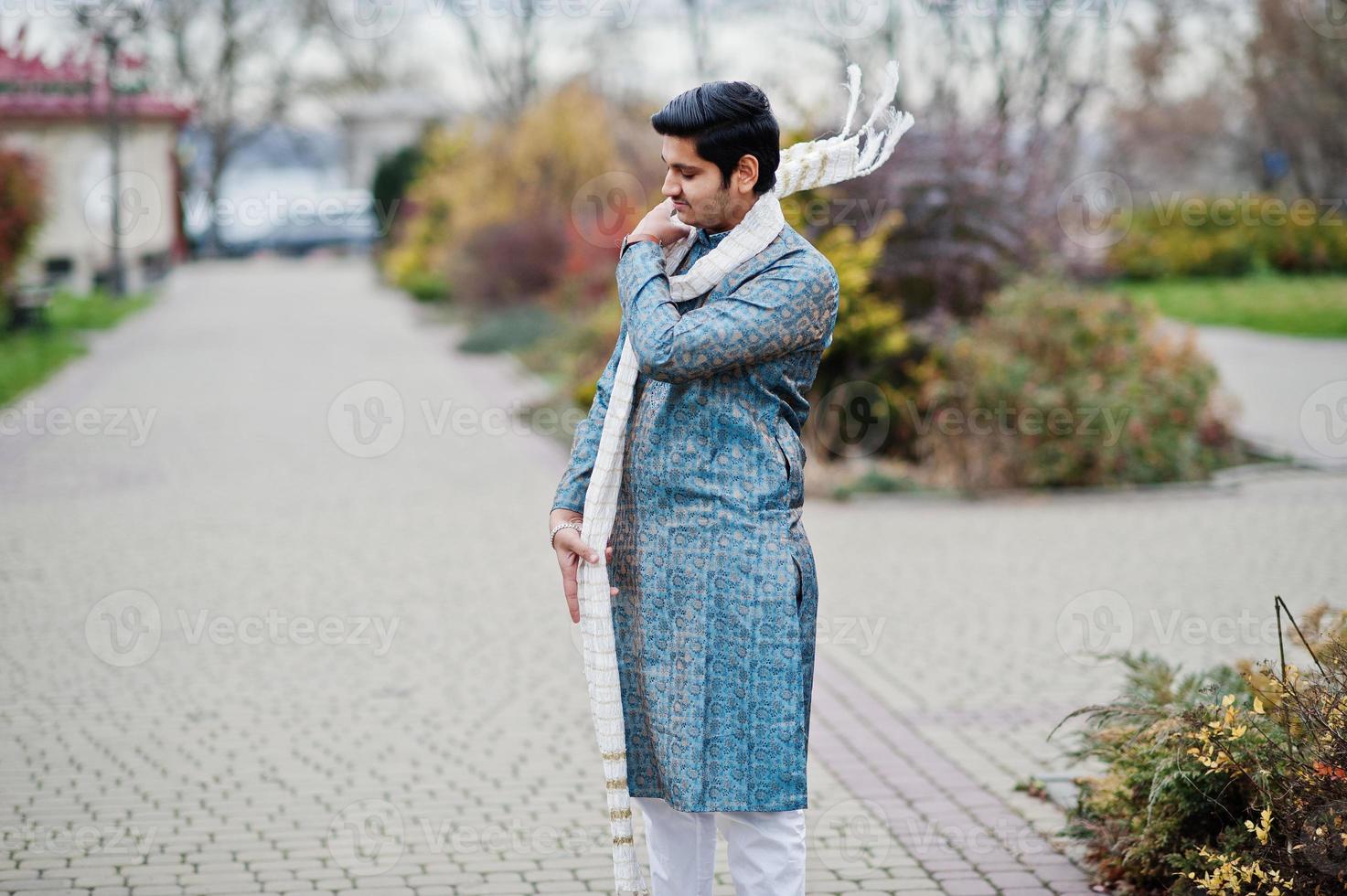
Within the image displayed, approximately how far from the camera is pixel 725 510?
8.69 feet

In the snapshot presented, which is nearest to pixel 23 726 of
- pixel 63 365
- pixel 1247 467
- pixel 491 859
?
pixel 491 859

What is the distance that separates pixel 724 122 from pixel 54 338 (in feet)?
61.8

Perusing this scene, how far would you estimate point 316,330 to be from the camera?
22766 millimetres

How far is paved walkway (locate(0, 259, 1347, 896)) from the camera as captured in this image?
4152mm

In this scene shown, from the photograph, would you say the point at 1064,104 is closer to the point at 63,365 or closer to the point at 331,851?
the point at 63,365

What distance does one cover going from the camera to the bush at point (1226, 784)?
305 cm

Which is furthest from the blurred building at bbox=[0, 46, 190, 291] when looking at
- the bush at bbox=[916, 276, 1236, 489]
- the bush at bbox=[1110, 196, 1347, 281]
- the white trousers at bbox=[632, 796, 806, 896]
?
the white trousers at bbox=[632, 796, 806, 896]

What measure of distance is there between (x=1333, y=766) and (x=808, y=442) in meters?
7.92
